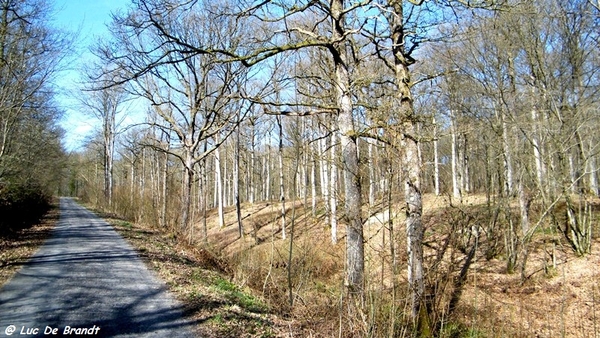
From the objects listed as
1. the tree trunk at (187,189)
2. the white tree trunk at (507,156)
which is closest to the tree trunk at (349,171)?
the white tree trunk at (507,156)

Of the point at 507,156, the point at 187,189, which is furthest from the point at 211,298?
the point at 507,156

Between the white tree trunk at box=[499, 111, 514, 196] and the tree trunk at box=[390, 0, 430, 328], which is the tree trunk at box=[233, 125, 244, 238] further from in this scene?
the tree trunk at box=[390, 0, 430, 328]

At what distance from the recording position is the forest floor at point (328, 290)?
566 cm

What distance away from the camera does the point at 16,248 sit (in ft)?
33.8

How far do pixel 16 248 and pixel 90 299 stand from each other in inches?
242

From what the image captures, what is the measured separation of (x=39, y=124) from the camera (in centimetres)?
2108

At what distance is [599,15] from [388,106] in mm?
9033

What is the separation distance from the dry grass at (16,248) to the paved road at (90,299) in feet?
0.68

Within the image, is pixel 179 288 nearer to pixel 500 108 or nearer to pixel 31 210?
pixel 500 108

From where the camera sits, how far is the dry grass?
25.6ft

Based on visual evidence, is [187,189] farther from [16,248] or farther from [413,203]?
[413,203]

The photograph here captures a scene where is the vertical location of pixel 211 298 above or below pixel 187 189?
below

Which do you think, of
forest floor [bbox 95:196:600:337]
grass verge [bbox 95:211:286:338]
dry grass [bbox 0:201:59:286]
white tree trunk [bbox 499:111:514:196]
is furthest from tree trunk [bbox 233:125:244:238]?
white tree trunk [bbox 499:111:514:196]

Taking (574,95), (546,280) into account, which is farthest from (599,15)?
(546,280)
